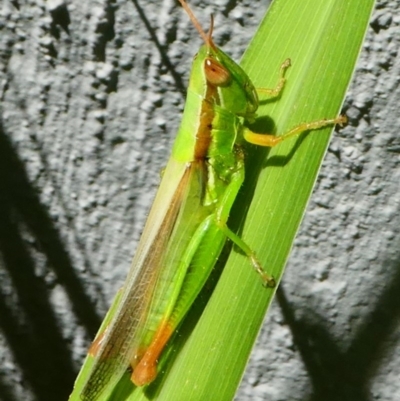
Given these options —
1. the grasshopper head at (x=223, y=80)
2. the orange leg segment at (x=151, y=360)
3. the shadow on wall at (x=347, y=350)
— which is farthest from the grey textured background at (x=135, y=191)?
the orange leg segment at (x=151, y=360)

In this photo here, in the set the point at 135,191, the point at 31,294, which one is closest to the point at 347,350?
the point at 135,191

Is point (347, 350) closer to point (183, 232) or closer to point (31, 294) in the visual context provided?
point (183, 232)

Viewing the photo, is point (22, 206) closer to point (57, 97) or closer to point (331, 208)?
point (57, 97)

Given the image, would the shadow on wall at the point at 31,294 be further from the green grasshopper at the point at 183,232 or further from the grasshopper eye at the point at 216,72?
the grasshopper eye at the point at 216,72

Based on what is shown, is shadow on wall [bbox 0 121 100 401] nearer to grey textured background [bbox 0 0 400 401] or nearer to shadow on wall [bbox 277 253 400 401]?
grey textured background [bbox 0 0 400 401]

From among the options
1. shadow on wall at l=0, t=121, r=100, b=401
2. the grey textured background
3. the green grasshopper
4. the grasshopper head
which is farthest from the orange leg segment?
shadow on wall at l=0, t=121, r=100, b=401

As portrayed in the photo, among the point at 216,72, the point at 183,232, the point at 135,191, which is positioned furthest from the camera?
the point at 135,191
